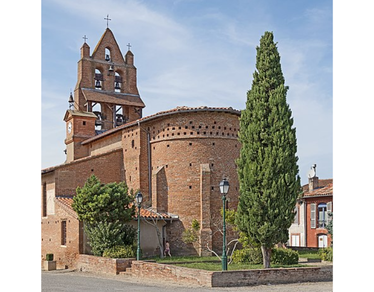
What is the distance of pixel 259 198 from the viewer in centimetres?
1769

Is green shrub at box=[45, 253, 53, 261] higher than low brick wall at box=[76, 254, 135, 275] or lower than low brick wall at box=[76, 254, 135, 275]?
lower

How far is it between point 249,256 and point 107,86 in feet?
79.7

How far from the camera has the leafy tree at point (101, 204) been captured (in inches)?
870

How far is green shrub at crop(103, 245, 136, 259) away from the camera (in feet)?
68.5

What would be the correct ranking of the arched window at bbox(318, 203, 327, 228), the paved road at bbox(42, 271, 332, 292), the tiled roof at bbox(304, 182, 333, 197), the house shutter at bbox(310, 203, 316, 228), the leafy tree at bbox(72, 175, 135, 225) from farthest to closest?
the house shutter at bbox(310, 203, 316, 228), the arched window at bbox(318, 203, 327, 228), the tiled roof at bbox(304, 182, 333, 197), the leafy tree at bbox(72, 175, 135, 225), the paved road at bbox(42, 271, 332, 292)

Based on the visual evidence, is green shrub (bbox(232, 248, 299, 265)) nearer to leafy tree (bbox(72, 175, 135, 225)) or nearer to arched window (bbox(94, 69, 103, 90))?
leafy tree (bbox(72, 175, 135, 225))

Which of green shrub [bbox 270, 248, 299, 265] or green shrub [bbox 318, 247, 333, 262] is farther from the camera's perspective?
green shrub [bbox 318, 247, 333, 262]

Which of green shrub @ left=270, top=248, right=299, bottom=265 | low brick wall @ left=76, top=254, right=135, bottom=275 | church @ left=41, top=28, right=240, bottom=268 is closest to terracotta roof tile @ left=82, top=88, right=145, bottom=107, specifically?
church @ left=41, top=28, right=240, bottom=268

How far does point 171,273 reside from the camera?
17.0m

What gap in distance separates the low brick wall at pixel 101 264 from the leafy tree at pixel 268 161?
16.8 ft

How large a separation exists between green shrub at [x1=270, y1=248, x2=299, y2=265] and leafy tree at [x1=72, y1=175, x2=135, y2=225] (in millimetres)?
6643

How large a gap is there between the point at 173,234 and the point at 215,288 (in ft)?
36.1

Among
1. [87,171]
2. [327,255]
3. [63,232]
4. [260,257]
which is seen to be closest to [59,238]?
[63,232]

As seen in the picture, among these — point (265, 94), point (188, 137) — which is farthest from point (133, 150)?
point (265, 94)
